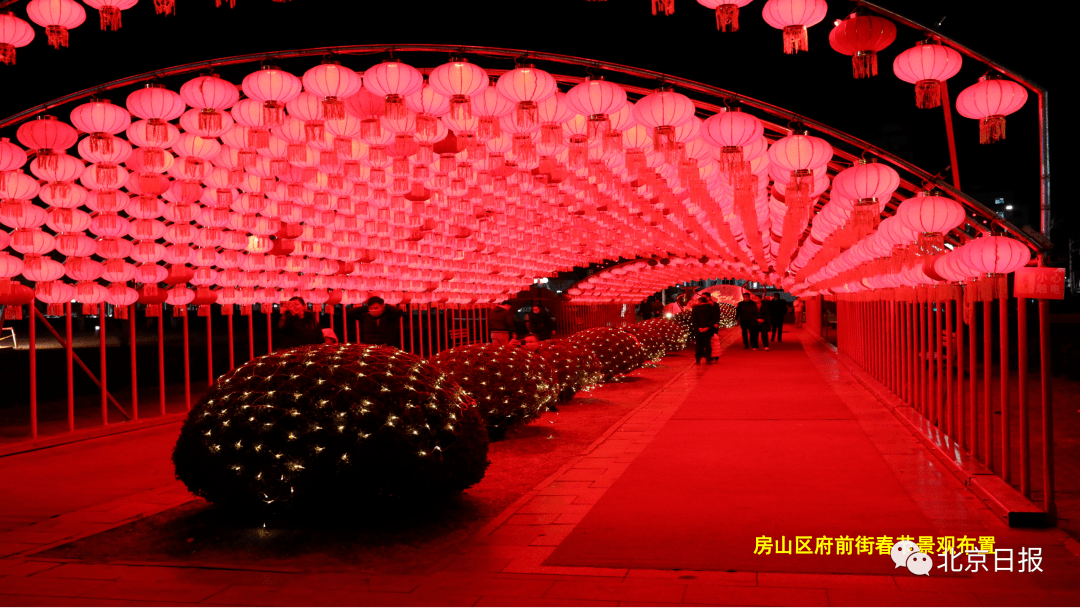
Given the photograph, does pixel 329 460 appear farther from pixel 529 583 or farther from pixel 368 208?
pixel 368 208

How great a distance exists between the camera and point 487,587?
4.14 m

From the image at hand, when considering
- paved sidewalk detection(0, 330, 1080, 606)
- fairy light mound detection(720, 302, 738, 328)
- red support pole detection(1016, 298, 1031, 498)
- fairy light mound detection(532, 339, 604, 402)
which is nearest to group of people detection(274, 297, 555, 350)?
fairy light mound detection(532, 339, 604, 402)

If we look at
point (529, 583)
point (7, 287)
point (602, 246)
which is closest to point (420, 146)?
point (7, 287)

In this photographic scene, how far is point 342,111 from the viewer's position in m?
7.61

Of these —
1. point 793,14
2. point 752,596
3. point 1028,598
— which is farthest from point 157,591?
point 793,14

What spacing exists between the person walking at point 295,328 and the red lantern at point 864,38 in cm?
724

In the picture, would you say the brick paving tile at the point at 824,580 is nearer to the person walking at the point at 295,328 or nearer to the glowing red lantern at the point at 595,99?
the glowing red lantern at the point at 595,99

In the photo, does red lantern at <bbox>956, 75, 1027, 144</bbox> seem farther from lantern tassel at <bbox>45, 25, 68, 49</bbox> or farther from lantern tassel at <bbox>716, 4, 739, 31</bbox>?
lantern tassel at <bbox>45, 25, 68, 49</bbox>

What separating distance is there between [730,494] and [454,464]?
6.74 ft

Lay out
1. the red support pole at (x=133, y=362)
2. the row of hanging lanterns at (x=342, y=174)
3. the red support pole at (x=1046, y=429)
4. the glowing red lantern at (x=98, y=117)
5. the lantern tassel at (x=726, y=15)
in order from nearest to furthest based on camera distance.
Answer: the red support pole at (x=1046, y=429) < the lantern tassel at (x=726, y=15) < the row of hanging lanterns at (x=342, y=174) < the glowing red lantern at (x=98, y=117) < the red support pole at (x=133, y=362)

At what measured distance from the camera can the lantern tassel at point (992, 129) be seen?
282 inches

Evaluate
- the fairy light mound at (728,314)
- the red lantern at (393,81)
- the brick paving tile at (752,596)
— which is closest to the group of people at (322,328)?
the red lantern at (393,81)

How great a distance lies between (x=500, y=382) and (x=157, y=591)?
5008 mm

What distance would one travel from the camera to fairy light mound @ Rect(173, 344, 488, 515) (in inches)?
207
